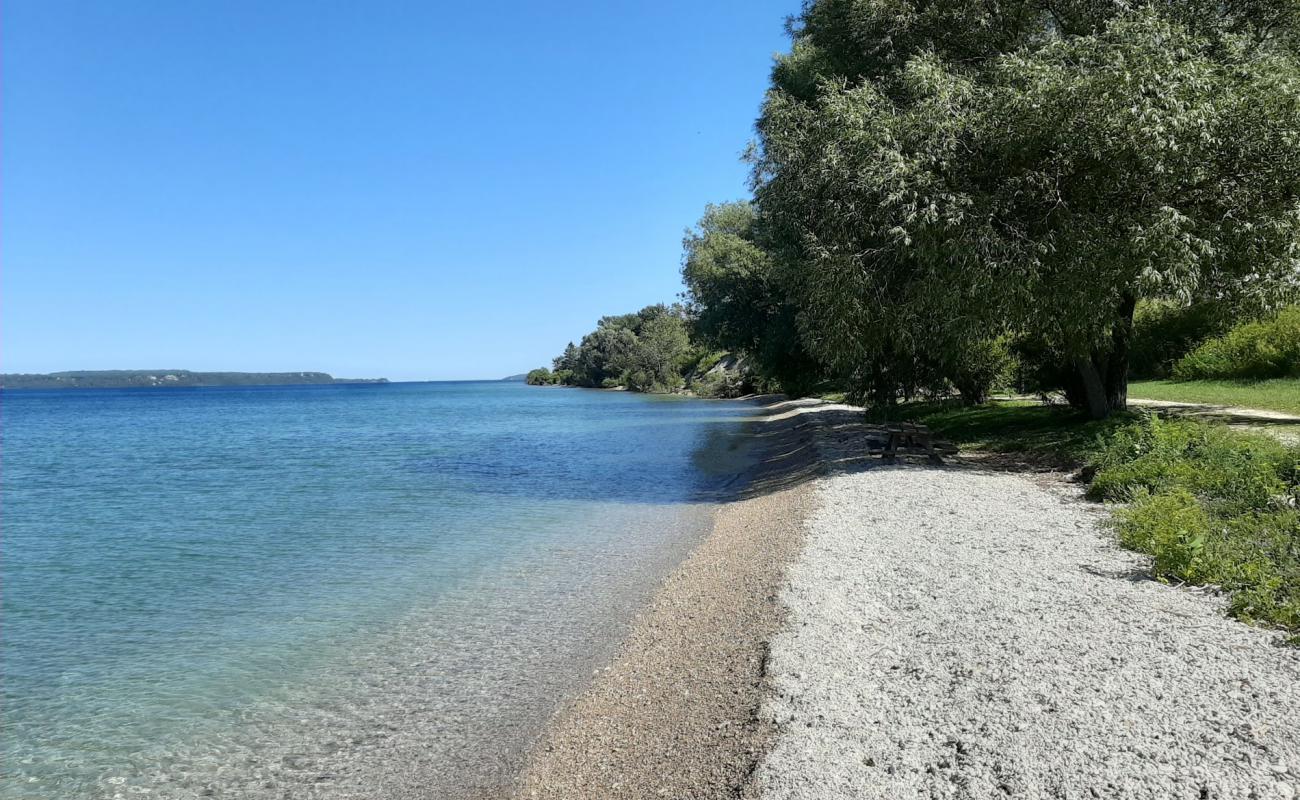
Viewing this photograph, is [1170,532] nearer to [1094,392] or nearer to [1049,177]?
[1049,177]

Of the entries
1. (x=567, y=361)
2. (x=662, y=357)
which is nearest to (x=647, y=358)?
(x=662, y=357)

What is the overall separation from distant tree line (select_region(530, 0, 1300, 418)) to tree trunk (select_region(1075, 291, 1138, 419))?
6 centimetres

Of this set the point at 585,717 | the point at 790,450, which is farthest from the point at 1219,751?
the point at 790,450

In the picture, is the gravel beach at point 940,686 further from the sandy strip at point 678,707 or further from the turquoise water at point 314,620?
the turquoise water at point 314,620

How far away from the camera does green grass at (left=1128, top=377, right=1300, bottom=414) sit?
21.0 meters

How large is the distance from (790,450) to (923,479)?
9.79m

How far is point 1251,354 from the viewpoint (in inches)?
1091

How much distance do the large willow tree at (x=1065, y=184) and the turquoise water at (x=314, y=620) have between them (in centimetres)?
668

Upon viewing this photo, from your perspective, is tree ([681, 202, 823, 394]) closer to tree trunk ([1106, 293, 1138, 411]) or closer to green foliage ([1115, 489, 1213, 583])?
tree trunk ([1106, 293, 1138, 411])

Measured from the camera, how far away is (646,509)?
1630 cm

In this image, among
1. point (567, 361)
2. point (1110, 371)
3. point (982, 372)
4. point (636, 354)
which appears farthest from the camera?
point (567, 361)

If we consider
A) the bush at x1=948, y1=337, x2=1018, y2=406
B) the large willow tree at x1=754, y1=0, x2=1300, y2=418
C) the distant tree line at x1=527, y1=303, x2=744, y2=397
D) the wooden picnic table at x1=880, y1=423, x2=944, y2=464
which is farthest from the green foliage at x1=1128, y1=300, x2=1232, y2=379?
Answer: the distant tree line at x1=527, y1=303, x2=744, y2=397

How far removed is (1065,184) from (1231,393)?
15.9 metres

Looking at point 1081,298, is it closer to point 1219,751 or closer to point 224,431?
point 1219,751
